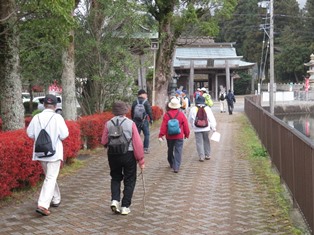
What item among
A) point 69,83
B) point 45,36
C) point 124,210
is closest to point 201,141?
point 69,83

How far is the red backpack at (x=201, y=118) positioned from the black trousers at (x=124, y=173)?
191 inches

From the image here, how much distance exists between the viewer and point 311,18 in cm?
6938

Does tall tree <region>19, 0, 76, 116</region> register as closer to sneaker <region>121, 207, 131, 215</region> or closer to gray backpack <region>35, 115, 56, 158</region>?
gray backpack <region>35, 115, 56, 158</region>

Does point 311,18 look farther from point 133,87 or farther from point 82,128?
point 82,128

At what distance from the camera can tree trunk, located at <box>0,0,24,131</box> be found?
8703 millimetres

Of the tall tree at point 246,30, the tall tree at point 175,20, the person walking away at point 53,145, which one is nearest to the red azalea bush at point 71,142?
the person walking away at point 53,145

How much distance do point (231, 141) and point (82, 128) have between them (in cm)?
605

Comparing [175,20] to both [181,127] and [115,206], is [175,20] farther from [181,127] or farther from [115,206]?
[115,206]

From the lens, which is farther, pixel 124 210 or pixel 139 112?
pixel 139 112

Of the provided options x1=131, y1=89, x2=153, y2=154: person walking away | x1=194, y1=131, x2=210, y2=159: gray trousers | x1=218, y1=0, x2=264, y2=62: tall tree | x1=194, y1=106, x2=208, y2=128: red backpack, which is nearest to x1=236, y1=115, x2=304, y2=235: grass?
x1=194, y1=131, x2=210, y2=159: gray trousers

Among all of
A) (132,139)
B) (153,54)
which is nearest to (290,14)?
(153,54)

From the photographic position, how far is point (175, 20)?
2294 cm

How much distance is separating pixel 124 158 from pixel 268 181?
3.83 metres

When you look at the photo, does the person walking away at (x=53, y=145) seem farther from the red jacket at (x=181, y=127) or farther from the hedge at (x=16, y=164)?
the red jacket at (x=181, y=127)
